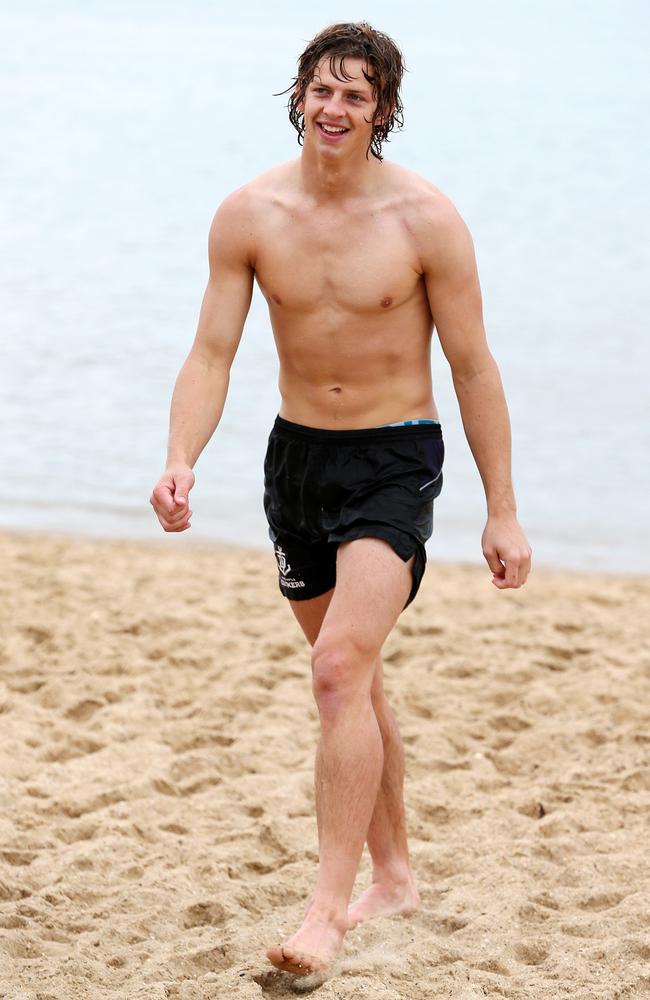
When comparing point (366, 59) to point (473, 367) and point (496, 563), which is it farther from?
point (496, 563)

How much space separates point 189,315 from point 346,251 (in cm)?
1171

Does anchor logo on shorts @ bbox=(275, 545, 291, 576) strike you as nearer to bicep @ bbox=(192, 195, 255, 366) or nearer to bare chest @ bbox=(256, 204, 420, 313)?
bicep @ bbox=(192, 195, 255, 366)

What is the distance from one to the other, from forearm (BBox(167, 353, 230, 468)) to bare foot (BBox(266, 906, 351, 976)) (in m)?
1.25

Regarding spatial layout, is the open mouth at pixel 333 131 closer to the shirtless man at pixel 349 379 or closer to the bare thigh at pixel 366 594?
the shirtless man at pixel 349 379

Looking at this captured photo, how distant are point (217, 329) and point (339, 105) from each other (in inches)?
27.6

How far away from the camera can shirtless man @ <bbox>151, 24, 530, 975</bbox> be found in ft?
12.8

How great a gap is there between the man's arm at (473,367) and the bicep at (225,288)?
51 centimetres

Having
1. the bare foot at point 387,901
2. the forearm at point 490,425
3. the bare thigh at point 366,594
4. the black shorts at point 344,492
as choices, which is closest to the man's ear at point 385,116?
the forearm at point 490,425

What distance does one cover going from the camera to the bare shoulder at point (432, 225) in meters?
4.00

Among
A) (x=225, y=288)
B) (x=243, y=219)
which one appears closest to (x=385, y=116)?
(x=243, y=219)

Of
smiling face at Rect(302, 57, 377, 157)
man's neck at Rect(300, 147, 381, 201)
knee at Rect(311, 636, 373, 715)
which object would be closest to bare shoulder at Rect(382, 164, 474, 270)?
man's neck at Rect(300, 147, 381, 201)

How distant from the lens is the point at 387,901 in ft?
14.6

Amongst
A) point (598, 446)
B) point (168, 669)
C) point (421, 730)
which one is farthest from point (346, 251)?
point (598, 446)

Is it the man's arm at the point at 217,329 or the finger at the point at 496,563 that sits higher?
the man's arm at the point at 217,329
